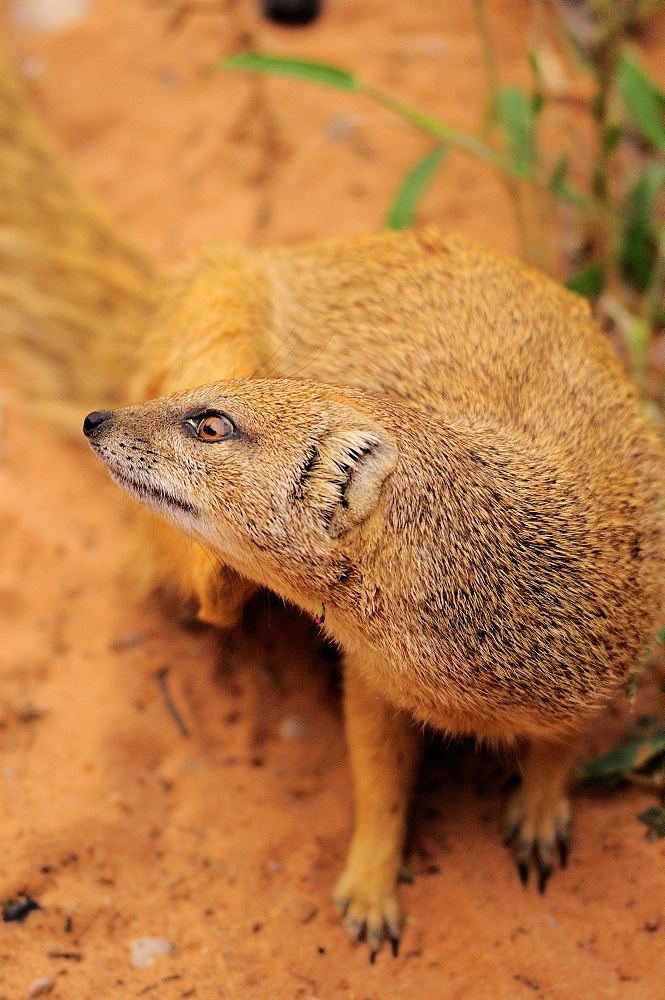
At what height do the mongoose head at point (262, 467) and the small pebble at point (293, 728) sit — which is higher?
the mongoose head at point (262, 467)

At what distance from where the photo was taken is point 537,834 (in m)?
2.24

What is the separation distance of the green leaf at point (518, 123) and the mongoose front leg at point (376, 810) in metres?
1.94

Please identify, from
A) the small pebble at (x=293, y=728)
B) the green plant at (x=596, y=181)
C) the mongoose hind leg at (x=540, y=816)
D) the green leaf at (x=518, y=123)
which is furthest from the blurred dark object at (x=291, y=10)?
the mongoose hind leg at (x=540, y=816)

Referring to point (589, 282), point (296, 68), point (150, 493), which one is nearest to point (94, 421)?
point (150, 493)

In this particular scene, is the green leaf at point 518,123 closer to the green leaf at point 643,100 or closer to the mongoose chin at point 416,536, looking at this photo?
the green leaf at point 643,100

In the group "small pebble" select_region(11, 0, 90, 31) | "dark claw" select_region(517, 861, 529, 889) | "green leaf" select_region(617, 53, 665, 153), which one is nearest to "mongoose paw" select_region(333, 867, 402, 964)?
"dark claw" select_region(517, 861, 529, 889)

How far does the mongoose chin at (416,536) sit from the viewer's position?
1729 mm

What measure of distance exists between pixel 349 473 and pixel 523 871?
1.12 metres

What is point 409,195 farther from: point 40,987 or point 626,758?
point 40,987

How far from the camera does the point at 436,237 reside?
2.51 m

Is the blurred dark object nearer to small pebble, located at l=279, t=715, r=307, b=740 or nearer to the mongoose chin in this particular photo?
the mongoose chin

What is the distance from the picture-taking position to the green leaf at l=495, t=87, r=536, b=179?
3178mm

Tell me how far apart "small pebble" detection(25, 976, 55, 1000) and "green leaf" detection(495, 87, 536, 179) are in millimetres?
2683

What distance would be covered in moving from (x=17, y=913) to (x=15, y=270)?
6.07ft
